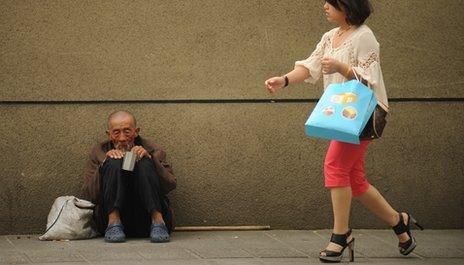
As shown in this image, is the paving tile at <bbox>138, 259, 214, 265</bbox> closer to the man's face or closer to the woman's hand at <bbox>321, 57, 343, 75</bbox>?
the man's face

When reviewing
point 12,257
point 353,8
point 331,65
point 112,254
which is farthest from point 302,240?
point 12,257

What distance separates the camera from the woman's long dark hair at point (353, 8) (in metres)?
6.22

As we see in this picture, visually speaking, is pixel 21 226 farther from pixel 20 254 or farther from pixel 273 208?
pixel 273 208

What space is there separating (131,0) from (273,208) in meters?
1.83

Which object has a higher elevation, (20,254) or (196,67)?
(196,67)

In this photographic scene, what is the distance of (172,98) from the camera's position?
760cm

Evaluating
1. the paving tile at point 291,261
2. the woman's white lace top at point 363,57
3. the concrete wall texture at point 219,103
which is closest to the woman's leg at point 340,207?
the paving tile at point 291,261

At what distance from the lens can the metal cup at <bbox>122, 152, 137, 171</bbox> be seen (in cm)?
697

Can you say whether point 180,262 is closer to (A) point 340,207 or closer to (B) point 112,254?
(B) point 112,254

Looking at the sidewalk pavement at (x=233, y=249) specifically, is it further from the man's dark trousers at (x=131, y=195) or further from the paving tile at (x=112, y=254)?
the man's dark trousers at (x=131, y=195)

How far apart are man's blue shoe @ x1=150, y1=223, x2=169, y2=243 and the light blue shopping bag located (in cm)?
A: 152

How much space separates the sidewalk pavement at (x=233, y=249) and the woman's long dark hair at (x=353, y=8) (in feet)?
4.88

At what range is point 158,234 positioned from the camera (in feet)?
23.2

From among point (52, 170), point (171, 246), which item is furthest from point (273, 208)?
point (52, 170)
